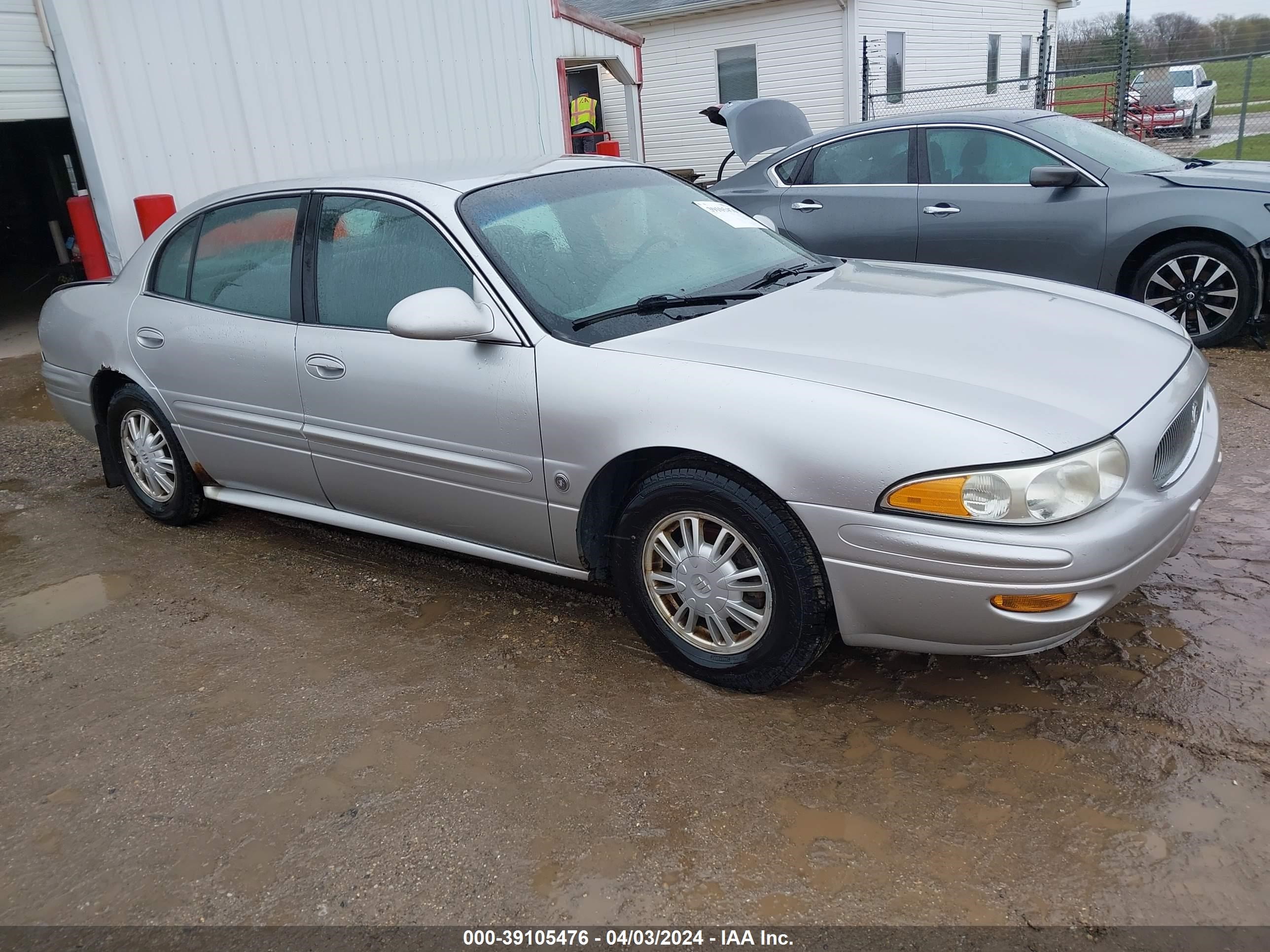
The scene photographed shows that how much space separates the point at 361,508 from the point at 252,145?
262 inches

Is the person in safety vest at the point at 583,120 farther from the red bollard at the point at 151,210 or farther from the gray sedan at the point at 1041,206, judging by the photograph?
the gray sedan at the point at 1041,206

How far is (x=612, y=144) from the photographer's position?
1556 centimetres

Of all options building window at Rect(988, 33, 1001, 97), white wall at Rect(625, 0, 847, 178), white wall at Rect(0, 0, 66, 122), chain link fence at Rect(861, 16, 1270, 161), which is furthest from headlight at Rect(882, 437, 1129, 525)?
building window at Rect(988, 33, 1001, 97)

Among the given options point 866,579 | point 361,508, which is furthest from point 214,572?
point 866,579

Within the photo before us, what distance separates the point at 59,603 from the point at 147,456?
84 centimetres

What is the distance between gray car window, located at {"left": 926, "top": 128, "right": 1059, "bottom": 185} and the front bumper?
432cm

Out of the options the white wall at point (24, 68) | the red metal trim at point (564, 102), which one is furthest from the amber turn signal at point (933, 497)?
the red metal trim at point (564, 102)

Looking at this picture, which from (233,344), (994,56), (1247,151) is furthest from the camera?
(994,56)

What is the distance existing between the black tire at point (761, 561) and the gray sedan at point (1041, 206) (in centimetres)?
408

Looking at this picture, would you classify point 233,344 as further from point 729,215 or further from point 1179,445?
point 1179,445

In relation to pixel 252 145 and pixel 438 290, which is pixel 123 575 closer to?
pixel 438 290

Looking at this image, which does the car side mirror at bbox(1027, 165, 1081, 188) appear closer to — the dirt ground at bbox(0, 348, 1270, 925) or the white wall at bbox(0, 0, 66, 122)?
the dirt ground at bbox(0, 348, 1270, 925)

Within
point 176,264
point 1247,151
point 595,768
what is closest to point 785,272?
point 595,768

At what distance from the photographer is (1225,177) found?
6.29m
